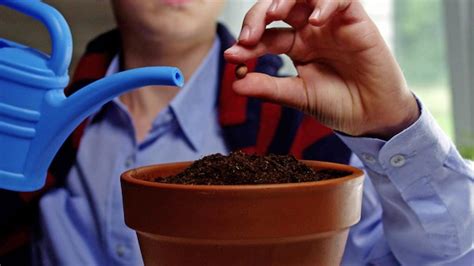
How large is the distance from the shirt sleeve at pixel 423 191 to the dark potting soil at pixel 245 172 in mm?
131

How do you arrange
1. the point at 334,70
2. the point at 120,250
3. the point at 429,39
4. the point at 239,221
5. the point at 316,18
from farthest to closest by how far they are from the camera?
the point at 429,39
the point at 120,250
the point at 334,70
the point at 316,18
the point at 239,221

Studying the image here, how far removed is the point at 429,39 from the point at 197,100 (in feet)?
3.17

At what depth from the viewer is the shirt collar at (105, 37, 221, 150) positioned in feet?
2.68

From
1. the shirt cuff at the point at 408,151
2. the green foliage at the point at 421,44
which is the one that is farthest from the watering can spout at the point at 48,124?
the green foliage at the point at 421,44

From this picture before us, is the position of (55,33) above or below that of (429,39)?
above

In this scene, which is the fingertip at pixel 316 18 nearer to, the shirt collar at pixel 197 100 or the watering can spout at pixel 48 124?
the watering can spout at pixel 48 124

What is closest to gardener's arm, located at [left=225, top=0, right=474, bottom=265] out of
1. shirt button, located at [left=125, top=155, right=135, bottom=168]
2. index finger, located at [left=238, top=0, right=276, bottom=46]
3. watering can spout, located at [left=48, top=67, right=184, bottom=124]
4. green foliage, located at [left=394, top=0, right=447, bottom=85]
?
index finger, located at [left=238, top=0, right=276, bottom=46]

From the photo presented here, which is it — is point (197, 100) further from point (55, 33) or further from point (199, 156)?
point (55, 33)

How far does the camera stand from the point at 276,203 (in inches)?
17.5

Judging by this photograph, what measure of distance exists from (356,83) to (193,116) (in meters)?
0.25

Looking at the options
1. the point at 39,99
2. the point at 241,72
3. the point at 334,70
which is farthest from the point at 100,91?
the point at 334,70

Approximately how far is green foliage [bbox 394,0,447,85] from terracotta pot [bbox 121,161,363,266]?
119cm

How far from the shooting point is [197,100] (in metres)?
0.83

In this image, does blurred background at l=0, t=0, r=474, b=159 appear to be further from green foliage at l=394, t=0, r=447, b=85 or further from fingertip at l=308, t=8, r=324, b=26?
fingertip at l=308, t=8, r=324, b=26
